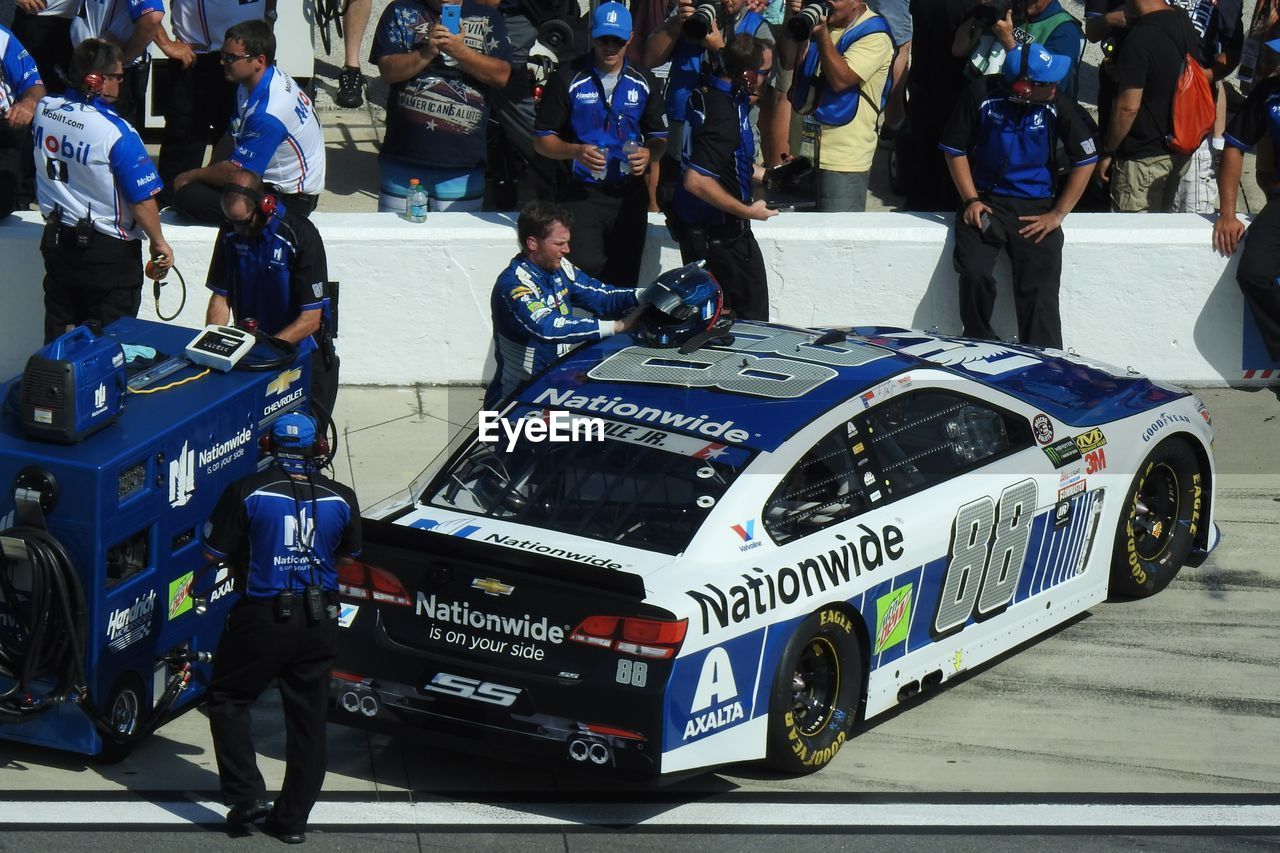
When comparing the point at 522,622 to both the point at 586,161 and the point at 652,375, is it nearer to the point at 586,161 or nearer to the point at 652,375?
the point at 652,375

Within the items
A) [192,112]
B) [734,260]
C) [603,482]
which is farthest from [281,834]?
[192,112]

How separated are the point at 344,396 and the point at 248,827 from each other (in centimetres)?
494

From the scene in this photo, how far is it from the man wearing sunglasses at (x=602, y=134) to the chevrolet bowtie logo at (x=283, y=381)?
2.95 metres

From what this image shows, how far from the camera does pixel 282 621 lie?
22.4 feet

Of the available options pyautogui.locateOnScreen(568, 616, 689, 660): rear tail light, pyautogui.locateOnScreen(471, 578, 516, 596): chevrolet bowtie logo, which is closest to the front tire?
pyautogui.locateOnScreen(568, 616, 689, 660): rear tail light

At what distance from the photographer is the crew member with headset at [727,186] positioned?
10820 millimetres

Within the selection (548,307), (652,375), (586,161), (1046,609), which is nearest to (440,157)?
(586,161)

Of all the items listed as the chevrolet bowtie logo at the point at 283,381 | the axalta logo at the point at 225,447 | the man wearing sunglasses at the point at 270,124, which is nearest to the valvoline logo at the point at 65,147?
the man wearing sunglasses at the point at 270,124

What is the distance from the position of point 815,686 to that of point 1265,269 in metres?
5.72

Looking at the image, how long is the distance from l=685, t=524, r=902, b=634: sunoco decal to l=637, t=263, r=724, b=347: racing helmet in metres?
1.42

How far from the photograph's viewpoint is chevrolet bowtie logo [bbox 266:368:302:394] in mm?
8430

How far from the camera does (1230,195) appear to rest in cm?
1186

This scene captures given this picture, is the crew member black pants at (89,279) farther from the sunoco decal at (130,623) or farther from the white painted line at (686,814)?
the white painted line at (686,814)

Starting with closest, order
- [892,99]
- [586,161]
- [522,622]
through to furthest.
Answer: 1. [522,622]
2. [586,161]
3. [892,99]
